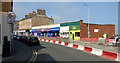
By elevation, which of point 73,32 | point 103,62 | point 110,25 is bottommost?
point 103,62

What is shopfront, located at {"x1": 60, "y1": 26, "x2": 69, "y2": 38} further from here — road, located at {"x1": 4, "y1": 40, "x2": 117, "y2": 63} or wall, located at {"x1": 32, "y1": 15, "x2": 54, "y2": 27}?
wall, located at {"x1": 32, "y1": 15, "x2": 54, "y2": 27}

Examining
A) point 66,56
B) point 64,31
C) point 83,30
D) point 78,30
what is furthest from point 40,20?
point 66,56

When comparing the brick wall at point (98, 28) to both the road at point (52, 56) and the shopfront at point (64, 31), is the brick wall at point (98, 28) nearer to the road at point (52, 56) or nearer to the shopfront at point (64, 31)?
the shopfront at point (64, 31)

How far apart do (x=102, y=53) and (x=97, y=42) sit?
30.0ft

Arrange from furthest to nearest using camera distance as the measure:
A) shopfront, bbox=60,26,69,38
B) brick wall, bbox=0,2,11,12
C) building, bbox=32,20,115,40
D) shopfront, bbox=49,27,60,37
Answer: shopfront, bbox=49,27,60,37, shopfront, bbox=60,26,69,38, building, bbox=32,20,115,40, brick wall, bbox=0,2,11,12

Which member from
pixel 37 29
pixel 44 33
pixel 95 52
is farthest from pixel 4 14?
pixel 37 29

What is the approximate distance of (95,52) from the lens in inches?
457

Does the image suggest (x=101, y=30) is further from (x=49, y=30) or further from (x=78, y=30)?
(x=49, y=30)

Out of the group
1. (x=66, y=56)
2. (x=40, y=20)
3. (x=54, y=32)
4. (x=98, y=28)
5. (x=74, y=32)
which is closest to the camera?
(x=66, y=56)

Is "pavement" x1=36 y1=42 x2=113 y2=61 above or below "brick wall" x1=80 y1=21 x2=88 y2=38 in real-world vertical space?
below

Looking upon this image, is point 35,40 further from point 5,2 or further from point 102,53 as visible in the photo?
point 102,53

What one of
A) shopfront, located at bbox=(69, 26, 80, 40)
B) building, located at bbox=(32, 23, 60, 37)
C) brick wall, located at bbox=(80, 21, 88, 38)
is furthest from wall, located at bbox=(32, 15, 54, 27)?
brick wall, located at bbox=(80, 21, 88, 38)

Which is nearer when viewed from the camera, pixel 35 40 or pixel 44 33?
pixel 35 40

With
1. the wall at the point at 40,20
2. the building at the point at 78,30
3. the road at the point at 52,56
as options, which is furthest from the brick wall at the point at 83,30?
the wall at the point at 40,20
